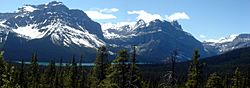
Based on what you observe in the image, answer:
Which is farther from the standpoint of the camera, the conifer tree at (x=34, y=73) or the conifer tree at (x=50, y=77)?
the conifer tree at (x=50, y=77)

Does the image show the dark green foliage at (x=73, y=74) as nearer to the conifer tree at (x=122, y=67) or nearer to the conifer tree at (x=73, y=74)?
the conifer tree at (x=73, y=74)

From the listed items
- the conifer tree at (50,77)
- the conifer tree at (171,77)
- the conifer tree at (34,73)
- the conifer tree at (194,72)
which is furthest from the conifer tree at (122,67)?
the conifer tree at (50,77)

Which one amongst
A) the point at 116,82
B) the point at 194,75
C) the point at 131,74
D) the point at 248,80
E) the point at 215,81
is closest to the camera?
the point at 131,74

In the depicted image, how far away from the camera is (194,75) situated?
198 ft

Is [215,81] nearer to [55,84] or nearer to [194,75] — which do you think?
[194,75]

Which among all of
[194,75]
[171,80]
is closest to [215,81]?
[194,75]

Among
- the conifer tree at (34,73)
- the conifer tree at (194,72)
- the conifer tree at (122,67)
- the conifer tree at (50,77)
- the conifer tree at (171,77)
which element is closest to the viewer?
the conifer tree at (171,77)

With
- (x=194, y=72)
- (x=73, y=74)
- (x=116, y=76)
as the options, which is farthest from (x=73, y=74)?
(x=116, y=76)

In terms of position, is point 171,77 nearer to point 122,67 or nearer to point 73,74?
point 122,67

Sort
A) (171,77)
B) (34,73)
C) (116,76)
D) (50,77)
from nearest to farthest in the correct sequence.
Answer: (171,77) < (116,76) < (34,73) < (50,77)

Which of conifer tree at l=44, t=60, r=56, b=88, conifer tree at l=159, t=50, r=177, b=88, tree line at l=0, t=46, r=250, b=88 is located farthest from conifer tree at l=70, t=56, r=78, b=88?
conifer tree at l=159, t=50, r=177, b=88

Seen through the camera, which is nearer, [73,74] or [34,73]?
[73,74]

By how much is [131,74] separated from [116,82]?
7383 mm

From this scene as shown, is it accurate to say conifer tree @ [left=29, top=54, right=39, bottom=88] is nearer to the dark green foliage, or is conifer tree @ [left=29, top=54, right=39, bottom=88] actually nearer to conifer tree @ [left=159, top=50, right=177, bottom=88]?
the dark green foliage
